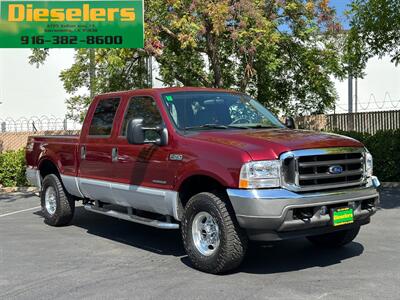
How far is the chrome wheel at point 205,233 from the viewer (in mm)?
6043

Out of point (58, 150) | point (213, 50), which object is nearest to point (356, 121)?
point (213, 50)

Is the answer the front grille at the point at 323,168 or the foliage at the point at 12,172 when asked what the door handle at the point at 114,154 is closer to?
the front grille at the point at 323,168

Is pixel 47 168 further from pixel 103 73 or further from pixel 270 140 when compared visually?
pixel 103 73

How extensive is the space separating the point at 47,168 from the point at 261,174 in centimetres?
519

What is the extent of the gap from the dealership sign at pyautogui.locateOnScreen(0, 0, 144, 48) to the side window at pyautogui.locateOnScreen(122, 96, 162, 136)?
781cm

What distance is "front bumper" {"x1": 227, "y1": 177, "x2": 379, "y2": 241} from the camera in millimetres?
5484

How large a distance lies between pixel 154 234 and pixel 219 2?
702 cm

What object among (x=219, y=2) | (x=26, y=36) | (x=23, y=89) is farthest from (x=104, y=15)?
(x=23, y=89)

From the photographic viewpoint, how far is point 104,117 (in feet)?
26.1

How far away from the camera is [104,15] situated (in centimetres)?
1530

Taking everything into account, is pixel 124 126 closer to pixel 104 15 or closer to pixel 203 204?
pixel 203 204

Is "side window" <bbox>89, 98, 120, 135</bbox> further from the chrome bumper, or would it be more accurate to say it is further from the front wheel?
the front wheel

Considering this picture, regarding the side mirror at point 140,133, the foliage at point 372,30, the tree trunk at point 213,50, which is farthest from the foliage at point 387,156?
the side mirror at point 140,133

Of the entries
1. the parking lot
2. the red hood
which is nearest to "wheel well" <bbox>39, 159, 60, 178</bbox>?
the parking lot
